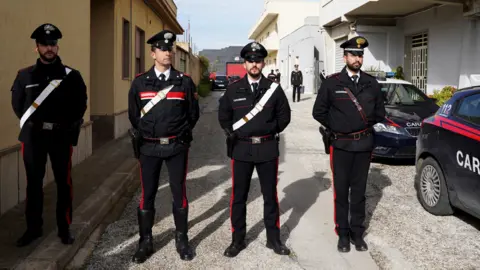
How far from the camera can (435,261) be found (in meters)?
4.01

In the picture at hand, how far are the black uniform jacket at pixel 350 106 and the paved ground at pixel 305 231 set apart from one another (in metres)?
1.05

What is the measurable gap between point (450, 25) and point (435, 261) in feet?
40.4

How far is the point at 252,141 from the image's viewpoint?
404 centimetres

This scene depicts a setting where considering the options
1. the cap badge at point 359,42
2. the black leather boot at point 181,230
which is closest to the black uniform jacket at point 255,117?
the black leather boot at point 181,230

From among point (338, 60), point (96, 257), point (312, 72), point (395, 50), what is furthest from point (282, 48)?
point (96, 257)

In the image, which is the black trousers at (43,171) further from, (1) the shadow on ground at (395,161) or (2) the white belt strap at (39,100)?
(1) the shadow on ground at (395,161)

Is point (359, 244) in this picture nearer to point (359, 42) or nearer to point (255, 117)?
point (255, 117)

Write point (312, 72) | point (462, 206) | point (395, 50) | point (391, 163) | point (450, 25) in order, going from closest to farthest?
point (462, 206) < point (391, 163) < point (450, 25) < point (395, 50) < point (312, 72)

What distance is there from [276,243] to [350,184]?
3.08 feet

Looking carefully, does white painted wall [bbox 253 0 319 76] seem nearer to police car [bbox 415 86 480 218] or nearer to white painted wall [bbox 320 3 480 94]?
white painted wall [bbox 320 3 480 94]

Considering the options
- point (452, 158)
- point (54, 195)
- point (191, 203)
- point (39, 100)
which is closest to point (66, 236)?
point (39, 100)

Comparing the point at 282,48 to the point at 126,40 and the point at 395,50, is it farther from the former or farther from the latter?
the point at 126,40

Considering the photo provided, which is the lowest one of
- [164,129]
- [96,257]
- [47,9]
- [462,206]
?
[96,257]

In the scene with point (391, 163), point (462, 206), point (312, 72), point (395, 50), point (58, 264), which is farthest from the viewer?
point (312, 72)
